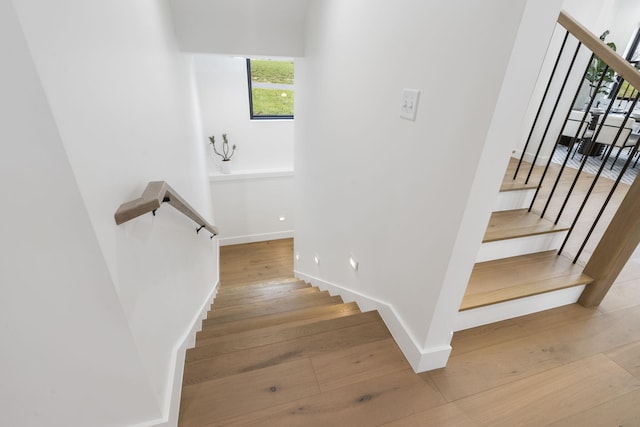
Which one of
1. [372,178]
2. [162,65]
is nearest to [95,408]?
[372,178]

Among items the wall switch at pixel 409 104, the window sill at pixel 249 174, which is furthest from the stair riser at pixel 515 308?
the window sill at pixel 249 174

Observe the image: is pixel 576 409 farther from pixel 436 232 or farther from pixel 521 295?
pixel 436 232

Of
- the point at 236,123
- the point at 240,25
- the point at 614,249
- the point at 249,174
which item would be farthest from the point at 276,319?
the point at 236,123

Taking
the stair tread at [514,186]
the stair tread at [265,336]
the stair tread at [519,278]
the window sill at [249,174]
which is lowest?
the window sill at [249,174]

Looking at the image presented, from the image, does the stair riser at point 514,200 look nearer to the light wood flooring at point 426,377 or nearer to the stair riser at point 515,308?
the stair riser at point 515,308

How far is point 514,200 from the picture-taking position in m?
2.02

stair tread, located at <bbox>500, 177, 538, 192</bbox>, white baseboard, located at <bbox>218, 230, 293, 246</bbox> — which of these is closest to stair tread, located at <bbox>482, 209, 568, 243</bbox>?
stair tread, located at <bbox>500, 177, 538, 192</bbox>

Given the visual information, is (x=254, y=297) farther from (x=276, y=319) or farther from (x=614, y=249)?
(x=614, y=249)

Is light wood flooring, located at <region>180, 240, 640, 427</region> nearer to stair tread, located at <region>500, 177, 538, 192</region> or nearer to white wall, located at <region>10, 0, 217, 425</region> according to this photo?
white wall, located at <region>10, 0, 217, 425</region>

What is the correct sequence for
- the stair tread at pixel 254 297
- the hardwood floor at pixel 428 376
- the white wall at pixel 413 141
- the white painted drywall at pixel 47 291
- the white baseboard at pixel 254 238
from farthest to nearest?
the white baseboard at pixel 254 238 < the stair tread at pixel 254 297 < the hardwood floor at pixel 428 376 < the white wall at pixel 413 141 < the white painted drywall at pixel 47 291

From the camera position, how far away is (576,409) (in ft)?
4.07

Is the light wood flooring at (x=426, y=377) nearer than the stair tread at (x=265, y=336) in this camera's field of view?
Yes

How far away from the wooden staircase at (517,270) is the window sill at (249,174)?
3.75 metres

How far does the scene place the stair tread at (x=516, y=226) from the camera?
1725 mm
